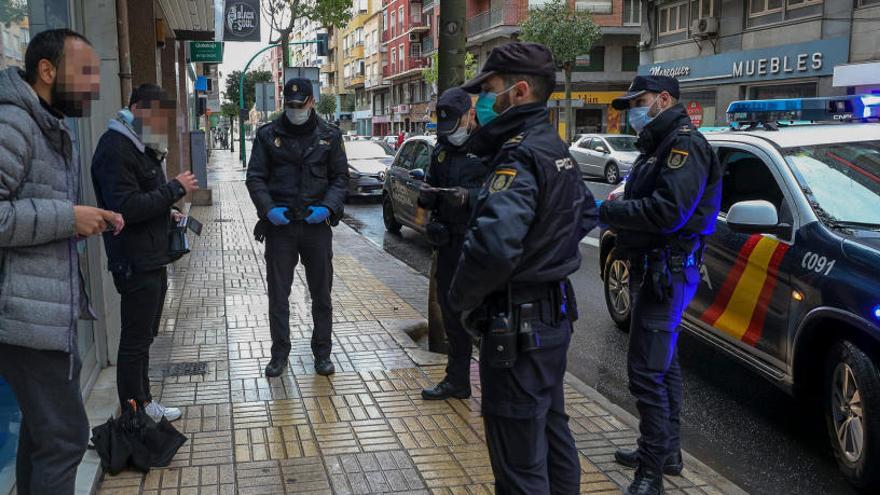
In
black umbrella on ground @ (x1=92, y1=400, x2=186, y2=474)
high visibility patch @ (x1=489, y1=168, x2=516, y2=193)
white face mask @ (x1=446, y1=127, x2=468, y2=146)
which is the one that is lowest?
black umbrella on ground @ (x1=92, y1=400, x2=186, y2=474)

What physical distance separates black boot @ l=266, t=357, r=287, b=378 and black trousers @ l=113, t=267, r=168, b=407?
4.70 feet

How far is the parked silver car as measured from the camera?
2523 centimetres

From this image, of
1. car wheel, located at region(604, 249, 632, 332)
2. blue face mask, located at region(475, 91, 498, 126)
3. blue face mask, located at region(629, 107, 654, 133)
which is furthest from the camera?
car wheel, located at region(604, 249, 632, 332)

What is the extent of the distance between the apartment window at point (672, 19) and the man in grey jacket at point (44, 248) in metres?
32.4

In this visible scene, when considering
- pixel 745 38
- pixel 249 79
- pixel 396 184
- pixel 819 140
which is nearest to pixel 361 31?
pixel 249 79

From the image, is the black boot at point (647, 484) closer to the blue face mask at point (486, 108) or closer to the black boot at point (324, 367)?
the blue face mask at point (486, 108)

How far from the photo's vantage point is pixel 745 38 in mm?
28672

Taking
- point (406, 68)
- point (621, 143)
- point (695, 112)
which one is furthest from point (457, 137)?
point (406, 68)

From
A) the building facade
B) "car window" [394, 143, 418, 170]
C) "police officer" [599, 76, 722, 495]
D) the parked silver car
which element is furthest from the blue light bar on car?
the parked silver car

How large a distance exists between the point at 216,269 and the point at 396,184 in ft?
14.7

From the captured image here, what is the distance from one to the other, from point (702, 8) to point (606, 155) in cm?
903

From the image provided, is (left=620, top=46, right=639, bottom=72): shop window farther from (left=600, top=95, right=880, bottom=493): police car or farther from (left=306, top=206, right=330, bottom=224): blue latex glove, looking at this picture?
(left=306, top=206, right=330, bottom=224): blue latex glove

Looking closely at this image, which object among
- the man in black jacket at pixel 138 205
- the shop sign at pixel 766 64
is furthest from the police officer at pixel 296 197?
the shop sign at pixel 766 64

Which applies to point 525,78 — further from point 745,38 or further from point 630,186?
point 745,38
